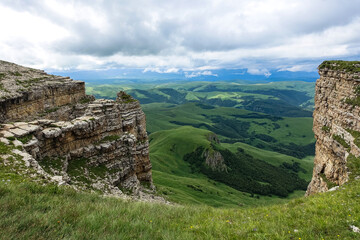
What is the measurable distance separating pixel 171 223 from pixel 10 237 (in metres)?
7.46

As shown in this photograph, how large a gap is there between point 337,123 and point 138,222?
128 feet

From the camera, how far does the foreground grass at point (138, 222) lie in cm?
854

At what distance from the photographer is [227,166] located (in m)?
194

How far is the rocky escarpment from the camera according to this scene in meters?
28.7

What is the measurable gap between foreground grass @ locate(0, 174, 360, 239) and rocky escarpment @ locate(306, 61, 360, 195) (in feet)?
53.5

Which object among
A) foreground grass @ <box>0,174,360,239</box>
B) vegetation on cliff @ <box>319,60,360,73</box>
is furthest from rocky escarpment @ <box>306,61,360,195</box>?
foreground grass @ <box>0,174,360,239</box>

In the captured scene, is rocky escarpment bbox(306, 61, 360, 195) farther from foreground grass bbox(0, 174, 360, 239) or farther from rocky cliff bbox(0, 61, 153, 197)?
rocky cliff bbox(0, 61, 153, 197)

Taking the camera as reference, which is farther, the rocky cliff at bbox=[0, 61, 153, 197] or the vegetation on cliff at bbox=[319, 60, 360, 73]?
the vegetation on cliff at bbox=[319, 60, 360, 73]

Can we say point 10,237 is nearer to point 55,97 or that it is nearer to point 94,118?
point 94,118

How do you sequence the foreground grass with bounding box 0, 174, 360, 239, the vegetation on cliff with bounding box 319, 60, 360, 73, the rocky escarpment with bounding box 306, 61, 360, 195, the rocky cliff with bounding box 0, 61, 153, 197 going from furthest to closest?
the vegetation on cliff with bounding box 319, 60, 360, 73
the rocky escarpment with bounding box 306, 61, 360, 195
the rocky cliff with bounding box 0, 61, 153, 197
the foreground grass with bounding box 0, 174, 360, 239

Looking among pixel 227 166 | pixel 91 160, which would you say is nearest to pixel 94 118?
pixel 91 160

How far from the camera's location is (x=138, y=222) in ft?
33.7

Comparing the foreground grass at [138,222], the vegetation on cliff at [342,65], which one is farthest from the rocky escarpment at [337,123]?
the foreground grass at [138,222]

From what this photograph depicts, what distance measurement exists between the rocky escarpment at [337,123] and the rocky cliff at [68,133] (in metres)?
34.7
